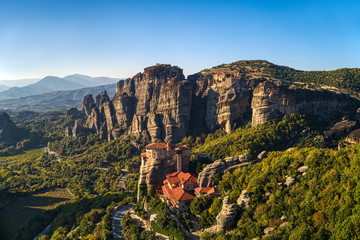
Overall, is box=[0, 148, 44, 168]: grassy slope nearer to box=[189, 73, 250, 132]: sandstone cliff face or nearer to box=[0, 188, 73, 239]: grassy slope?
box=[0, 188, 73, 239]: grassy slope

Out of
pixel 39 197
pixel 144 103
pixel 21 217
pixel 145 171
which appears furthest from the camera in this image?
pixel 144 103

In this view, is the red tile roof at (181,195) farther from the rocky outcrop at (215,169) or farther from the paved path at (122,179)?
the paved path at (122,179)

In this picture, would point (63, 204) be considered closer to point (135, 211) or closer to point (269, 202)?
point (135, 211)

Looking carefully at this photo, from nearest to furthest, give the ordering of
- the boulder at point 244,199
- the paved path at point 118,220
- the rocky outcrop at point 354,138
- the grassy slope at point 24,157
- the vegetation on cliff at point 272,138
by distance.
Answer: the boulder at point 244,199 < the paved path at point 118,220 < the rocky outcrop at point 354,138 < the vegetation on cliff at point 272,138 < the grassy slope at point 24,157

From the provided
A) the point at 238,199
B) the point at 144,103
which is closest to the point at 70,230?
the point at 238,199

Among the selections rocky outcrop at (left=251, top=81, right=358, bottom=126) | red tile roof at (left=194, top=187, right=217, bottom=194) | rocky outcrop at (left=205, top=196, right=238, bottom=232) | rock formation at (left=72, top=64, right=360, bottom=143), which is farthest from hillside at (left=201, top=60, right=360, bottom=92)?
rocky outcrop at (left=205, top=196, right=238, bottom=232)

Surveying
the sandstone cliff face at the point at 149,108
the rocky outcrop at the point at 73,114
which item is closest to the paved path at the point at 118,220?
the sandstone cliff face at the point at 149,108
